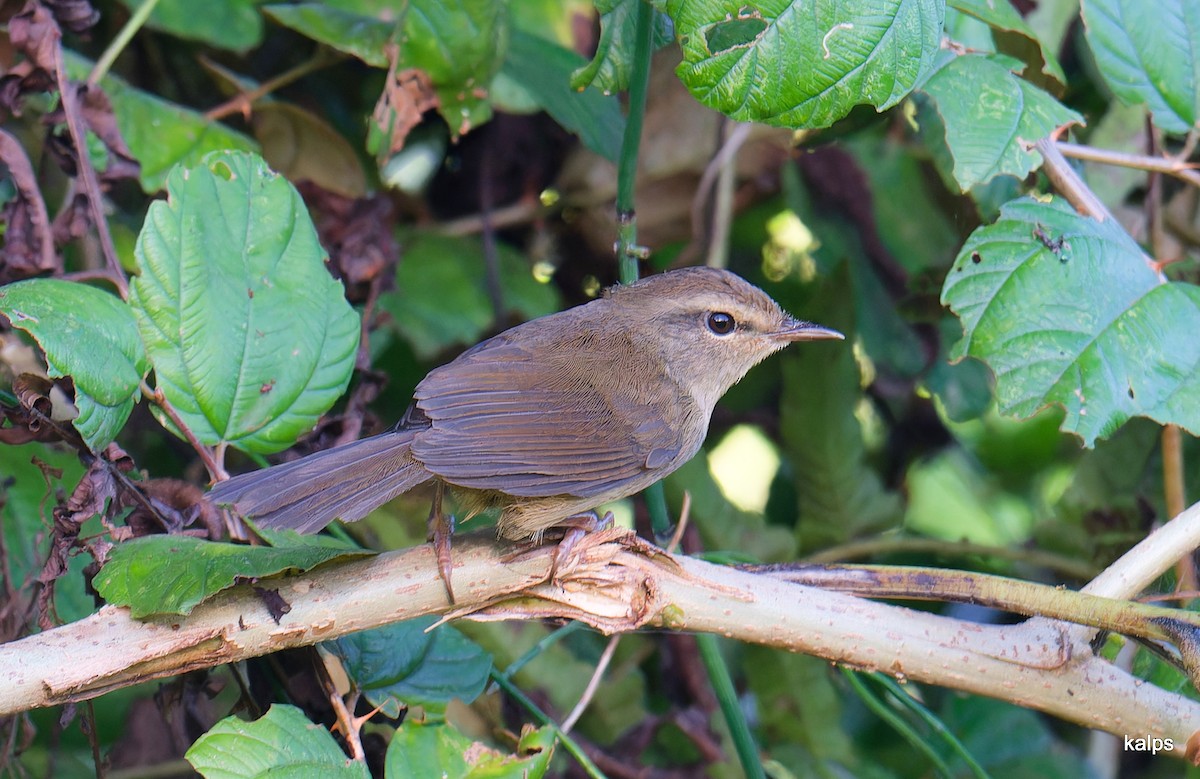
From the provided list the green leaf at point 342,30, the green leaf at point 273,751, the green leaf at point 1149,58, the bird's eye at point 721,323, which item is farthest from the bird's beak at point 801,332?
the green leaf at point 273,751

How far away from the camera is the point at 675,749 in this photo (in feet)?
11.6

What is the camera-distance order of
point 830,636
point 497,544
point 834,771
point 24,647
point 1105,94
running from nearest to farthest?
point 24,647
point 830,636
point 497,544
point 834,771
point 1105,94

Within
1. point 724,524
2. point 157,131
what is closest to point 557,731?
point 724,524

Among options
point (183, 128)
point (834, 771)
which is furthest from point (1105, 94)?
point (183, 128)

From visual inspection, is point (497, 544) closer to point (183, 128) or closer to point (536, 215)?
point (183, 128)

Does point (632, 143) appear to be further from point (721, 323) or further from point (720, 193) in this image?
point (720, 193)

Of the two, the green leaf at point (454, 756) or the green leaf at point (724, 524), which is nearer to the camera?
the green leaf at point (454, 756)

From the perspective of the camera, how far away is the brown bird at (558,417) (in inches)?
89.2

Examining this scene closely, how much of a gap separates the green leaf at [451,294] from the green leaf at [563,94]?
2.17 ft

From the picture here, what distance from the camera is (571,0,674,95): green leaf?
2.38 metres

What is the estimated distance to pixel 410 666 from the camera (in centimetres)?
239

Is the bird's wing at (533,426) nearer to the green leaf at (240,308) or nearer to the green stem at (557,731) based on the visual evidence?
the green leaf at (240,308)

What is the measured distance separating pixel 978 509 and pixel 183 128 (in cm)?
355

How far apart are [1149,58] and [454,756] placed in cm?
223
